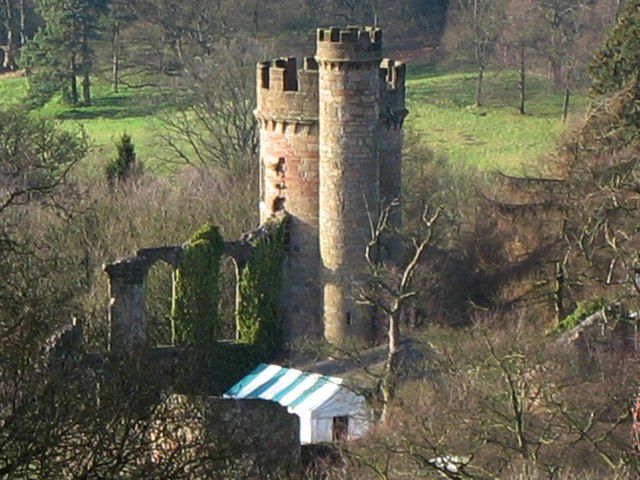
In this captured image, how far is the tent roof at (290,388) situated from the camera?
30.8m

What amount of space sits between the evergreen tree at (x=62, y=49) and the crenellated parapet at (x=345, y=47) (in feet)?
89.9

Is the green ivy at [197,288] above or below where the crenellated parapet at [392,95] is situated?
below

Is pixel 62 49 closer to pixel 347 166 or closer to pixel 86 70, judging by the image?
pixel 86 70

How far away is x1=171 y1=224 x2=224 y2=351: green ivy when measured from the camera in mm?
33750

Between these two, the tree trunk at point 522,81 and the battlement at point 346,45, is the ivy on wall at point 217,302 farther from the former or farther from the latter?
the tree trunk at point 522,81

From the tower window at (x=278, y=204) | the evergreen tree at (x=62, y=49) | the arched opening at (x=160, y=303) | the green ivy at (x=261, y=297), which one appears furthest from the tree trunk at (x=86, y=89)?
the green ivy at (x=261, y=297)

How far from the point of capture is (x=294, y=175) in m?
35.1

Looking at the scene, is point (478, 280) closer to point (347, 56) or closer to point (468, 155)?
point (347, 56)

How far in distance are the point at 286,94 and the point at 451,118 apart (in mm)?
24855

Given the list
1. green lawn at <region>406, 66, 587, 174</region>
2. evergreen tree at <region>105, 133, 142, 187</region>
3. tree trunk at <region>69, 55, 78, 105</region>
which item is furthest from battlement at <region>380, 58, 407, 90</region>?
tree trunk at <region>69, 55, 78, 105</region>

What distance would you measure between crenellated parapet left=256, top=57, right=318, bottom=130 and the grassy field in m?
15.7

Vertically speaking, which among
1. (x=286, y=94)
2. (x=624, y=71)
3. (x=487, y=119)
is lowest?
(x=487, y=119)

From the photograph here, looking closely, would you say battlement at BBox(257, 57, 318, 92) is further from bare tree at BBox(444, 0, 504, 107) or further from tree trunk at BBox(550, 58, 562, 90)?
tree trunk at BBox(550, 58, 562, 90)

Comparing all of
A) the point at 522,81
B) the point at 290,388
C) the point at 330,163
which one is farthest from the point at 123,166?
the point at 522,81
